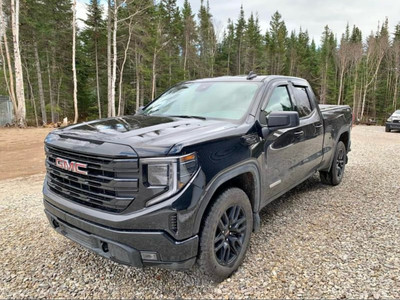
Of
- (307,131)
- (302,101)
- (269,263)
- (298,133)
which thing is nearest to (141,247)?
(269,263)

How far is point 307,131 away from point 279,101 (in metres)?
0.74

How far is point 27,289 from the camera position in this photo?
2475 mm

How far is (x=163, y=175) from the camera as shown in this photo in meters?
2.04

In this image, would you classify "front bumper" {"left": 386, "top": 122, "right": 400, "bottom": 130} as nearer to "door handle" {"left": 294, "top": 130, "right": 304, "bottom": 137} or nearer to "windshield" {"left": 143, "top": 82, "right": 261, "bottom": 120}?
"door handle" {"left": 294, "top": 130, "right": 304, "bottom": 137}

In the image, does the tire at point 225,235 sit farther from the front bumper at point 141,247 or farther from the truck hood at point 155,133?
the truck hood at point 155,133

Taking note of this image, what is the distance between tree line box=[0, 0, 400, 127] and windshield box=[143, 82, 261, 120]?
1498 centimetres

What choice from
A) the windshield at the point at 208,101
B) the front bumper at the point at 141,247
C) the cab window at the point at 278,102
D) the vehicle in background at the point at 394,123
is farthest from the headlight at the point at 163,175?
the vehicle in background at the point at 394,123

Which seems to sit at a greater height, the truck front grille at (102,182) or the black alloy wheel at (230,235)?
the truck front grille at (102,182)

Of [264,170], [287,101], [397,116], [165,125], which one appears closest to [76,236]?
[165,125]

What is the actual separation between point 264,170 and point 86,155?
1.76 metres

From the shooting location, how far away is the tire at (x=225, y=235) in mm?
2283

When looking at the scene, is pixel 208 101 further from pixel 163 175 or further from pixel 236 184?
pixel 163 175

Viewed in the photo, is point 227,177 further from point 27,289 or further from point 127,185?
point 27,289

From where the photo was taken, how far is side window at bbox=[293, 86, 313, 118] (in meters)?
4.03
